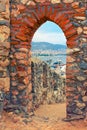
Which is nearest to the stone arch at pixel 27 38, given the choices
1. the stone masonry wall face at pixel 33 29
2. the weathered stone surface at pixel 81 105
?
the stone masonry wall face at pixel 33 29

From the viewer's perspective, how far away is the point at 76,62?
7957 mm

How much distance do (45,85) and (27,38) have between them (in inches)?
241

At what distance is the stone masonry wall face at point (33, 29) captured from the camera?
25.9 ft

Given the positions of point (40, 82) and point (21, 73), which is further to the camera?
point (40, 82)

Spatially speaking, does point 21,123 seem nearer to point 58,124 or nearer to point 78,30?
point 58,124

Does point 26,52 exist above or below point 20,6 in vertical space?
below

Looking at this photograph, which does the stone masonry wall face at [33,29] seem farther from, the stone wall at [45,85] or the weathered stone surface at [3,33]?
the stone wall at [45,85]

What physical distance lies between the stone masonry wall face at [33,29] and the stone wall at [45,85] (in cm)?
340

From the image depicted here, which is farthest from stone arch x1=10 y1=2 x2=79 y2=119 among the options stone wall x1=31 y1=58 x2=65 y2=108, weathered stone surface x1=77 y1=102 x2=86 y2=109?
stone wall x1=31 y1=58 x2=65 y2=108

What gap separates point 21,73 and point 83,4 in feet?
7.01

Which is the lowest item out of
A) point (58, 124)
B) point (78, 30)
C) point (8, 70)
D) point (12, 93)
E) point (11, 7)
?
point (58, 124)

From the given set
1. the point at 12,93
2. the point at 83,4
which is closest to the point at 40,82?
the point at 12,93

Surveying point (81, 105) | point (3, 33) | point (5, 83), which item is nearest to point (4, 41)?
point (3, 33)

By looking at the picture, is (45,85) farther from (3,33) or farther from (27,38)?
(3,33)
